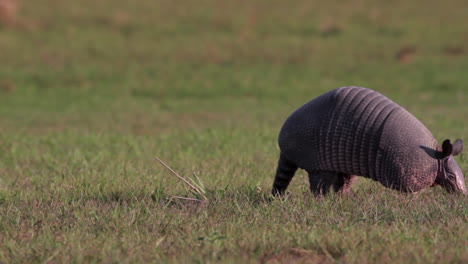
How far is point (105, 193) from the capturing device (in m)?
6.39

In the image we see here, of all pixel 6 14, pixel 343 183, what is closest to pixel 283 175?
pixel 343 183

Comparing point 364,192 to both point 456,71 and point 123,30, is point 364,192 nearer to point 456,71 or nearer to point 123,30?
point 456,71

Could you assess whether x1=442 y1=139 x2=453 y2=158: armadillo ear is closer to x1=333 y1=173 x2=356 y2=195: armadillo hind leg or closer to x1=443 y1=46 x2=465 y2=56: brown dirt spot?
x1=333 y1=173 x2=356 y2=195: armadillo hind leg

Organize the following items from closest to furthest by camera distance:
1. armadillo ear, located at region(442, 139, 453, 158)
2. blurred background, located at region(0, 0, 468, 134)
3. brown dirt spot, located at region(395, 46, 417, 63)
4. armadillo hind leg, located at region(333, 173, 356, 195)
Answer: armadillo ear, located at region(442, 139, 453, 158) < armadillo hind leg, located at region(333, 173, 356, 195) < blurred background, located at region(0, 0, 468, 134) < brown dirt spot, located at region(395, 46, 417, 63)

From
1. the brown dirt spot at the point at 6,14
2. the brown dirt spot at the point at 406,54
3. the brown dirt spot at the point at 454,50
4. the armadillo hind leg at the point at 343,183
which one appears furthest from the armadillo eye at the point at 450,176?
the brown dirt spot at the point at 6,14

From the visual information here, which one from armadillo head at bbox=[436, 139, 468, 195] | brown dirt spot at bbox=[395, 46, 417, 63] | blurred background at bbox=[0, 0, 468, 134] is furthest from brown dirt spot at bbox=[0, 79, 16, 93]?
armadillo head at bbox=[436, 139, 468, 195]

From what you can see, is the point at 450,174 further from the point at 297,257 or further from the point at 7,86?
the point at 7,86

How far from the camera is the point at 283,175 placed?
253 inches

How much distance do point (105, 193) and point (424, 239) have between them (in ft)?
10.3

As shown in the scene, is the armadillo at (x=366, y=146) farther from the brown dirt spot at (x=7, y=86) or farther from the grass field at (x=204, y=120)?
the brown dirt spot at (x=7, y=86)

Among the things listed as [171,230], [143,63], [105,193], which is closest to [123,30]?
[143,63]

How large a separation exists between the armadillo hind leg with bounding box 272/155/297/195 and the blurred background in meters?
6.63

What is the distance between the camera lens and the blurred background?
16797 mm

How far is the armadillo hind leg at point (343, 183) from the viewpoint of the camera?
639 centimetres
